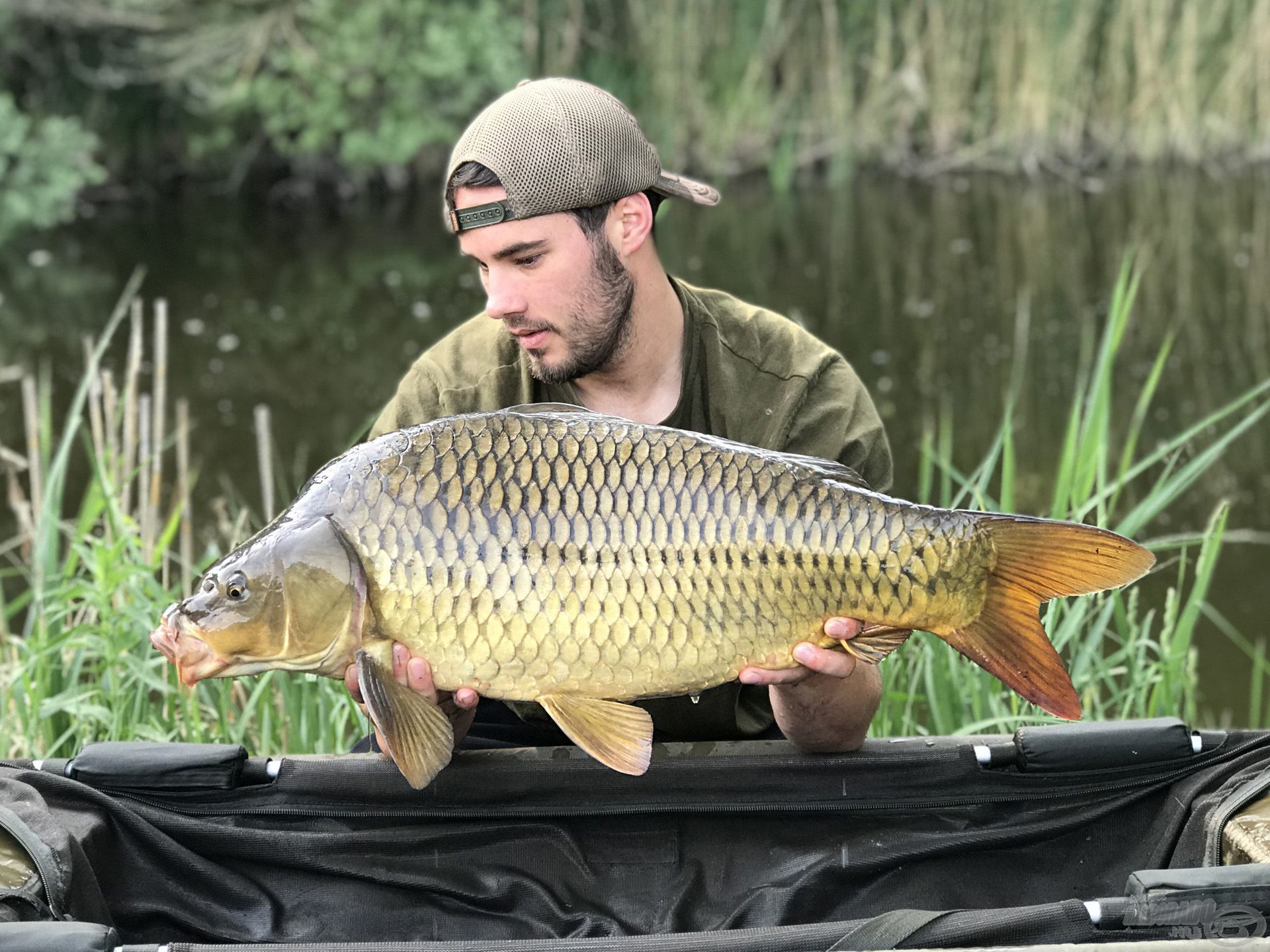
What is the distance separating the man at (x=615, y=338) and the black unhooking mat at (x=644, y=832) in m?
0.09

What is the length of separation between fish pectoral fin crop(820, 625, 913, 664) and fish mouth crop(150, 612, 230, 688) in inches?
22.2

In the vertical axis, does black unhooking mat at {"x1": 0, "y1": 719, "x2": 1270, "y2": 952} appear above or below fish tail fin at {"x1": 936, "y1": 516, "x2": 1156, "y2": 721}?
below

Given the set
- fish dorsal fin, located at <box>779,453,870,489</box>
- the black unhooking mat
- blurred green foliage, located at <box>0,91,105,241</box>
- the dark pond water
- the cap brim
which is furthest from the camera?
blurred green foliage, located at <box>0,91,105,241</box>

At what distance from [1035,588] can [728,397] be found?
492 millimetres

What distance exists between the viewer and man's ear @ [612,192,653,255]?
1773 millimetres

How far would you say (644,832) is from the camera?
1657mm

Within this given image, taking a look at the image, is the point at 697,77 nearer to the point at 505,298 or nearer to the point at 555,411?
the point at 505,298

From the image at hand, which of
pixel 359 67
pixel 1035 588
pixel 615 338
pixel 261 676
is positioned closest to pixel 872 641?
pixel 1035 588

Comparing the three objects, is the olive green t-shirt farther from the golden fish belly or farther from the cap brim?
the golden fish belly

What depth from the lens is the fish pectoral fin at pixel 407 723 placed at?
140 centimetres

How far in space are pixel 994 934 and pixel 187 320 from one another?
6.42 meters

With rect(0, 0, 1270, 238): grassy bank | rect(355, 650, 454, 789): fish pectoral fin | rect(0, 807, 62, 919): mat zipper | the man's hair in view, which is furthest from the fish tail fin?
rect(0, 0, 1270, 238): grassy bank

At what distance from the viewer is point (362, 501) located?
1420 millimetres

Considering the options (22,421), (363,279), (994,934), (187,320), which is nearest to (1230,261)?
(363,279)
